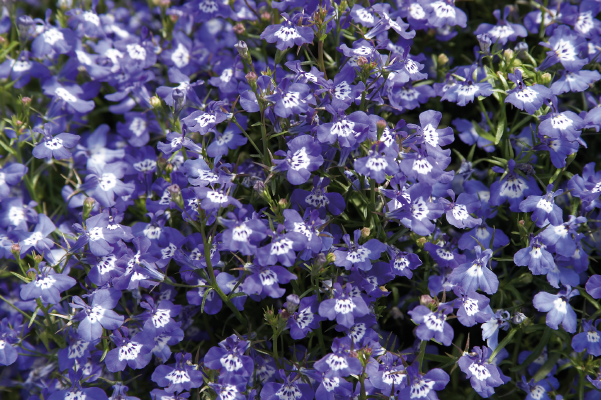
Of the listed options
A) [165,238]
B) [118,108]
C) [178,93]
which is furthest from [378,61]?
[118,108]

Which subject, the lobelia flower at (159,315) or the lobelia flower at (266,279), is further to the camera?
the lobelia flower at (159,315)

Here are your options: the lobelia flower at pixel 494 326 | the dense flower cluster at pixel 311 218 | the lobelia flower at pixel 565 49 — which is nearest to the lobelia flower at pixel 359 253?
the dense flower cluster at pixel 311 218

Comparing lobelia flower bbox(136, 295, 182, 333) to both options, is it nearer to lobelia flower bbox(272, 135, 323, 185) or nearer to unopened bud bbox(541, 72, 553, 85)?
lobelia flower bbox(272, 135, 323, 185)

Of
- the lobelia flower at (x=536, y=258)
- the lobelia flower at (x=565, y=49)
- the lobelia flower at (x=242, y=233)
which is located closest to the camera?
the lobelia flower at (x=242, y=233)

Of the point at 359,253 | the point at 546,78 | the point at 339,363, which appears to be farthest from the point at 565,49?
the point at 339,363

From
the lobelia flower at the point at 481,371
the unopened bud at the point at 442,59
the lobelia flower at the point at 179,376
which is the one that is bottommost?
the lobelia flower at the point at 179,376

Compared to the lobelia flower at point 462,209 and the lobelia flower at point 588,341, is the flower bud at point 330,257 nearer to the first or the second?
the lobelia flower at point 462,209

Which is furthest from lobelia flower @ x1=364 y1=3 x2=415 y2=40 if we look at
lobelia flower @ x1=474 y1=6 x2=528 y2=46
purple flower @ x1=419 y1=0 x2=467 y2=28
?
lobelia flower @ x1=474 y1=6 x2=528 y2=46
